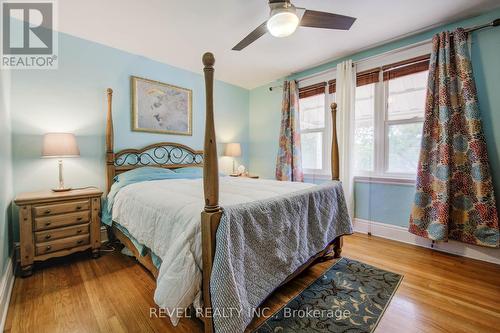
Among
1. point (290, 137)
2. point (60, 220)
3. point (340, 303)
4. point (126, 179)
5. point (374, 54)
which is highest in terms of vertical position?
point (374, 54)

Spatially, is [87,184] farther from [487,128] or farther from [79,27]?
[487,128]

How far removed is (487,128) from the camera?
88.4 inches

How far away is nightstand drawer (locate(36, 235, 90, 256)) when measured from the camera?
2.04m

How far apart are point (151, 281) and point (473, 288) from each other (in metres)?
2.70

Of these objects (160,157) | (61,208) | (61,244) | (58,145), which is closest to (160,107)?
(160,157)

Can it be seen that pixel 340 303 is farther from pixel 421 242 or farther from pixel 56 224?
pixel 56 224

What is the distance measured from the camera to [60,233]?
7.05ft

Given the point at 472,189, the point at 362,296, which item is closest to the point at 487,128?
the point at 472,189

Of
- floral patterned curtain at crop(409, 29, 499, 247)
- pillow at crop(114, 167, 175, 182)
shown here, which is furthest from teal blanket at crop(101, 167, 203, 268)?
floral patterned curtain at crop(409, 29, 499, 247)

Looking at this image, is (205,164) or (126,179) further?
(126,179)

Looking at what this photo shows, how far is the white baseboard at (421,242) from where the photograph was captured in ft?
7.38

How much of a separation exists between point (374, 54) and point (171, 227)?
330 cm

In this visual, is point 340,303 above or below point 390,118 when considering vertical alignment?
below

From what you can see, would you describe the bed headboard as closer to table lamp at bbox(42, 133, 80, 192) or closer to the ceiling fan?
table lamp at bbox(42, 133, 80, 192)
